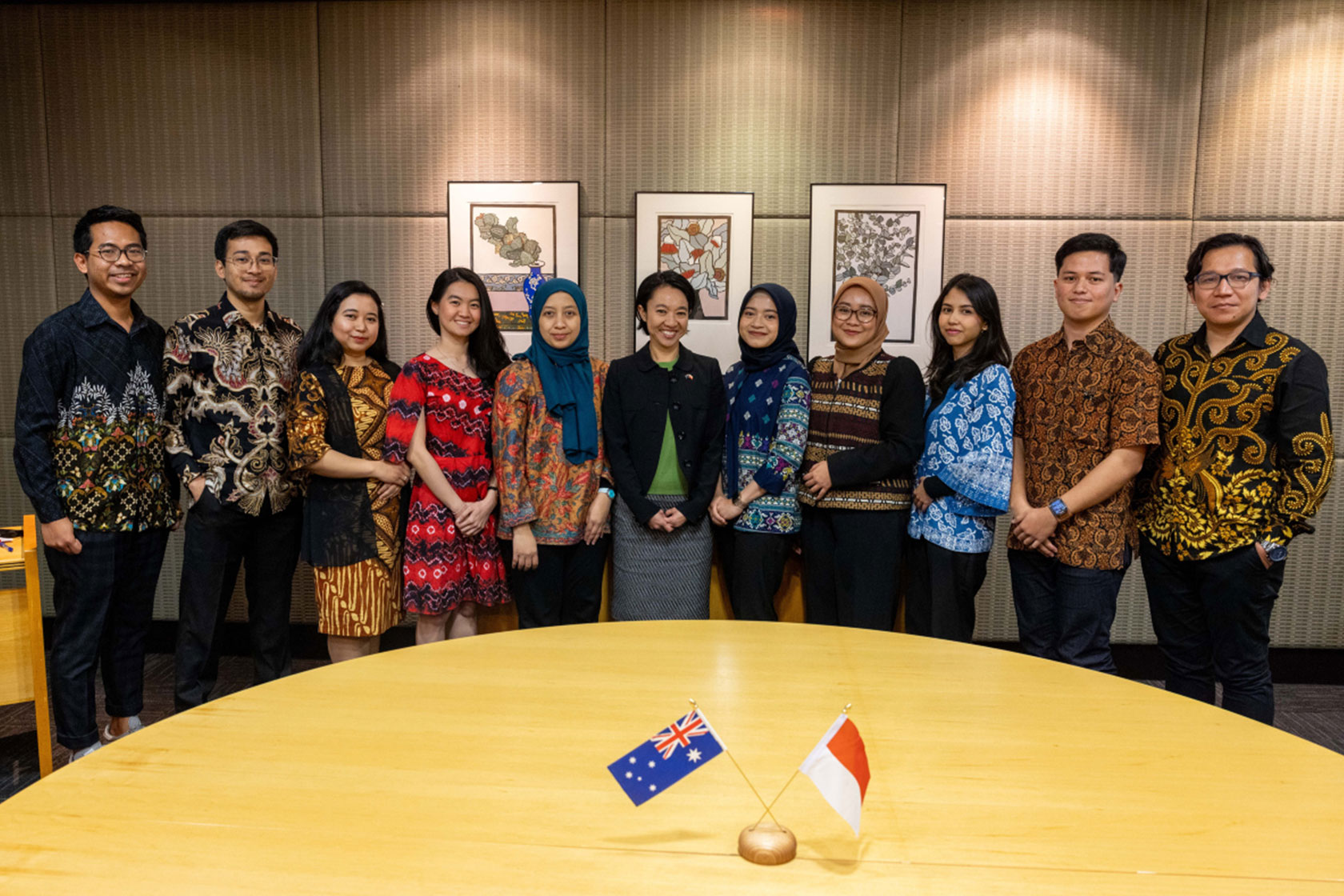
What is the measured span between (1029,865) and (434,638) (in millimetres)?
2302

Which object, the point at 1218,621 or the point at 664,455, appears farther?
the point at 664,455

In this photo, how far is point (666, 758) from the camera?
4.05ft

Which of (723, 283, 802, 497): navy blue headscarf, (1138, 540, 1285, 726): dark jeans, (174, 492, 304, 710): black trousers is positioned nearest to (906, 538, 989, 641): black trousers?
(1138, 540, 1285, 726): dark jeans

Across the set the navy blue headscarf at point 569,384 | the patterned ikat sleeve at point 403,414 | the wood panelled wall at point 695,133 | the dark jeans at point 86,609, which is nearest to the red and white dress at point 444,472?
the patterned ikat sleeve at point 403,414

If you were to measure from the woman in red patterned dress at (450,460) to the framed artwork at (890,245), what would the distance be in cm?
171

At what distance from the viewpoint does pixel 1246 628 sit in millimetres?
2529

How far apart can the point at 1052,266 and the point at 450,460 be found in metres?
2.87

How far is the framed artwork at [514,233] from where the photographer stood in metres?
3.89

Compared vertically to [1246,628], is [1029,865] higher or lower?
higher

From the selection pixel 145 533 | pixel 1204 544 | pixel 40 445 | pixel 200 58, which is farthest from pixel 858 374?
pixel 200 58

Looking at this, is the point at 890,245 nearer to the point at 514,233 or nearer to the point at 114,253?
the point at 514,233

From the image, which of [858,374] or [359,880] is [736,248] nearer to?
[858,374]

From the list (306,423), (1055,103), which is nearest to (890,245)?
(1055,103)

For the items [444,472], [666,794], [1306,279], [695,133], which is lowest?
[666,794]
